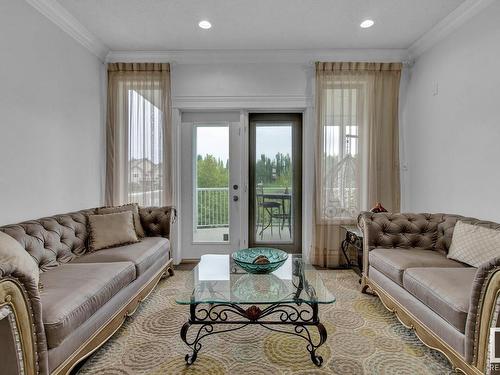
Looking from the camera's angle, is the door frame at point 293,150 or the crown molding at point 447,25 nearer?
the crown molding at point 447,25

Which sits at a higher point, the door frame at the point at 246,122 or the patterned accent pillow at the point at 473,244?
the door frame at the point at 246,122

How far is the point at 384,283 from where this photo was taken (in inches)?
105

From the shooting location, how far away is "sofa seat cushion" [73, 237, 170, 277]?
2.63 meters

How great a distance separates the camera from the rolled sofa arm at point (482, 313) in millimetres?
1519

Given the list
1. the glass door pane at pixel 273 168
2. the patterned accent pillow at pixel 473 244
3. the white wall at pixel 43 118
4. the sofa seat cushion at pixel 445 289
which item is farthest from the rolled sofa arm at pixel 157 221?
the patterned accent pillow at pixel 473 244

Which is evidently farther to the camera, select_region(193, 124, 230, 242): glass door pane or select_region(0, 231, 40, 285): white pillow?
select_region(193, 124, 230, 242): glass door pane

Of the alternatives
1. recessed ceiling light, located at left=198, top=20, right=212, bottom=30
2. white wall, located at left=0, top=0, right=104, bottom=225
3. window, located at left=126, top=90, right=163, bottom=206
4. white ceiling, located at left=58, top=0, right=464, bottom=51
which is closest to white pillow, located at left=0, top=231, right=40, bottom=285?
white wall, located at left=0, top=0, right=104, bottom=225

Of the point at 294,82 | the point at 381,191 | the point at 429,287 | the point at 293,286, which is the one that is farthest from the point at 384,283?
the point at 294,82

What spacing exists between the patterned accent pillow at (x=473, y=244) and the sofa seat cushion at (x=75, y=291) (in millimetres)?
2680

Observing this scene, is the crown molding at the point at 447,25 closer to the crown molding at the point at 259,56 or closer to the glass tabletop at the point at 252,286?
the crown molding at the point at 259,56

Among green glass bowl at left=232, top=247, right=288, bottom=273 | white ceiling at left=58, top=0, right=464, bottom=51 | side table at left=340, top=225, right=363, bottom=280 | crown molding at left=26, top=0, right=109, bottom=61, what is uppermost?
white ceiling at left=58, top=0, right=464, bottom=51


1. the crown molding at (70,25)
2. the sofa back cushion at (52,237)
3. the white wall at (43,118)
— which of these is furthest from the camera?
the crown molding at (70,25)

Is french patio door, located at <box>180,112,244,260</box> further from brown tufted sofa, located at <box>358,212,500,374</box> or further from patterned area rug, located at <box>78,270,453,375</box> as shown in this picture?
brown tufted sofa, located at <box>358,212,500,374</box>

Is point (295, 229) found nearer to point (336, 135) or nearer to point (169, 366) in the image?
point (336, 135)
